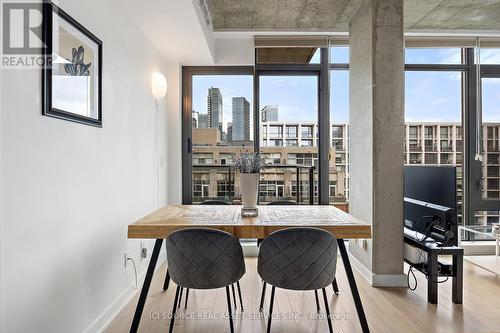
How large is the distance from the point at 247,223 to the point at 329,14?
2638 millimetres

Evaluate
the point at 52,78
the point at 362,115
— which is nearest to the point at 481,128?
the point at 362,115

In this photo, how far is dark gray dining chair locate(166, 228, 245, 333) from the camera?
5.52 feet

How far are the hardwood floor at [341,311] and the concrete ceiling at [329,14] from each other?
289 cm

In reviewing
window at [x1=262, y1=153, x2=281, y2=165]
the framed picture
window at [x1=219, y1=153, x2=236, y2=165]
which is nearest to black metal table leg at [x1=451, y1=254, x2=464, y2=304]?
window at [x1=262, y1=153, x2=281, y2=165]

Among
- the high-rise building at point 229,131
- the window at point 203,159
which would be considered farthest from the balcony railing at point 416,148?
the window at point 203,159

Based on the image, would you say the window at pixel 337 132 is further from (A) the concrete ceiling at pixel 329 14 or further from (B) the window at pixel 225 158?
(B) the window at pixel 225 158

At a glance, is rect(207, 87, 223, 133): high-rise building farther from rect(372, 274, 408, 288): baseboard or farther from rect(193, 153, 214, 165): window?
rect(372, 274, 408, 288): baseboard

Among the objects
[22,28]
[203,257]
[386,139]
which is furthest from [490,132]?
[22,28]

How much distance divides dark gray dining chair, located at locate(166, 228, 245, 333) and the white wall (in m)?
0.60

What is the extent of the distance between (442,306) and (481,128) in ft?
8.47

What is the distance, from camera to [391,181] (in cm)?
274

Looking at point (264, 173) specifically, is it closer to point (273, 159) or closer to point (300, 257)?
point (273, 159)

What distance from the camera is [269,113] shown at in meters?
3.81

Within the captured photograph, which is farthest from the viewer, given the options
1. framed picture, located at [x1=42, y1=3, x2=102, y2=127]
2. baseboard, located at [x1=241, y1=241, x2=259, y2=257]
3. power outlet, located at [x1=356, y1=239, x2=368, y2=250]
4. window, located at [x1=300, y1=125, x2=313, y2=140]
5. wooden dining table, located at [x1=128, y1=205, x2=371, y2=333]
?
window, located at [x1=300, y1=125, x2=313, y2=140]
